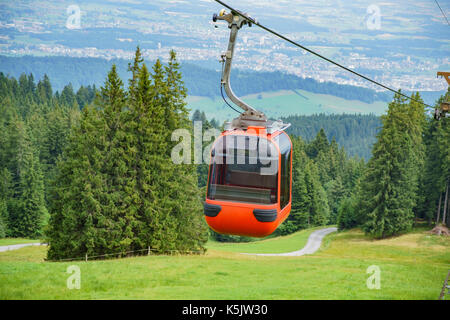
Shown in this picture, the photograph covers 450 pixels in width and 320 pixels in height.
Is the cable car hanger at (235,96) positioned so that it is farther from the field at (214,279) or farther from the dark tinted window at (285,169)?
the field at (214,279)

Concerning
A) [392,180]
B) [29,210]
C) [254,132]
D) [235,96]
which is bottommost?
[29,210]

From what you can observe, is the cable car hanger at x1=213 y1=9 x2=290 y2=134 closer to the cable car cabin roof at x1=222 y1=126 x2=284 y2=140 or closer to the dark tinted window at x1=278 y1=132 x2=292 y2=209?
the cable car cabin roof at x1=222 y1=126 x2=284 y2=140

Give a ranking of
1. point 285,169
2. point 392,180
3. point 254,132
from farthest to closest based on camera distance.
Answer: point 392,180 < point 285,169 < point 254,132

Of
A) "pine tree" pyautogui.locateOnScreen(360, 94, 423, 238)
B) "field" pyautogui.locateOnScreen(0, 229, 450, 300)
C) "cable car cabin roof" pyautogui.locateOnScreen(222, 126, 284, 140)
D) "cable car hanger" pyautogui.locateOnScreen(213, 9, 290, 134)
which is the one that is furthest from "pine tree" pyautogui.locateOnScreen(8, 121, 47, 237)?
"cable car cabin roof" pyautogui.locateOnScreen(222, 126, 284, 140)

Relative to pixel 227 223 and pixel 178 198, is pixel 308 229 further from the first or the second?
→ pixel 227 223

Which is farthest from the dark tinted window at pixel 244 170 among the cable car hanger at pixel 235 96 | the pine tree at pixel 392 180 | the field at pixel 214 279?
the pine tree at pixel 392 180

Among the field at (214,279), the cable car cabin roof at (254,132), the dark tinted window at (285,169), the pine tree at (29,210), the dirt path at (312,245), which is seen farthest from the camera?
the pine tree at (29,210)

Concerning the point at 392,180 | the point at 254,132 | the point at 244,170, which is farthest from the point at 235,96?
the point at 392,180

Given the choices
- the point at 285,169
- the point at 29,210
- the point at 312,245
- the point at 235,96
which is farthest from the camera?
the point at 29,210

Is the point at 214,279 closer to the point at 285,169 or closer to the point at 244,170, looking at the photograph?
the point at 285,169

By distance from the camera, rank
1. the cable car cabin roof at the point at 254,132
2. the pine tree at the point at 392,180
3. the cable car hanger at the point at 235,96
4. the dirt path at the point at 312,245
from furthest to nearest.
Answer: the pine tree at the point at 392,180
the dirt path at the point at 312,245
the cable car cabin roof at the point at 254,132
the cable car hanger at the point at 235,96

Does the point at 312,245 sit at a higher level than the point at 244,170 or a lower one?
lower

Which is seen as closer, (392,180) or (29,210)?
(392,180)
